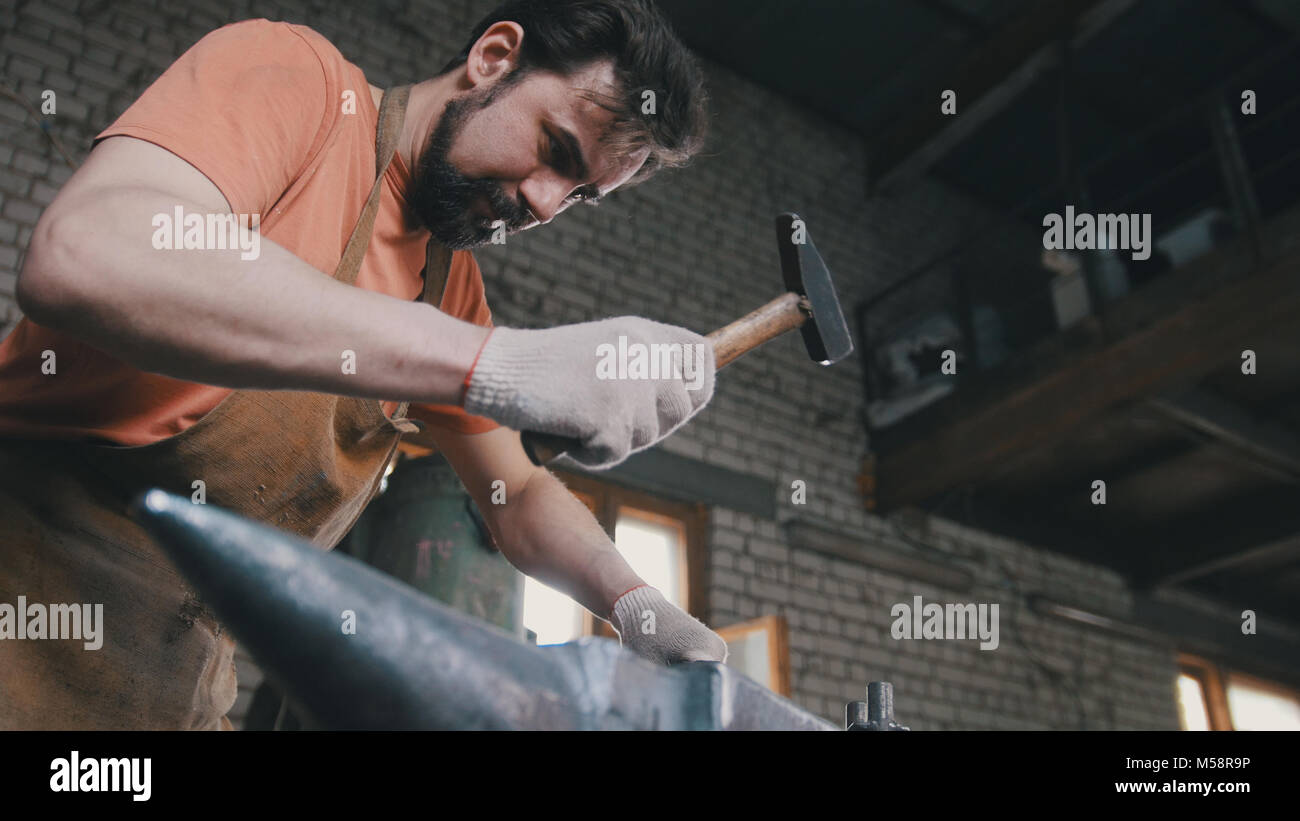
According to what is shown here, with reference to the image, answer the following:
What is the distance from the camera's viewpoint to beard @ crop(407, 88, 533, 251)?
1.56 m

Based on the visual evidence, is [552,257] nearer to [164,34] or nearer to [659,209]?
[659,209]

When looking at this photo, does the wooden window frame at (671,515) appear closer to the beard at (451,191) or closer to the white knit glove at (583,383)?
the beard at (451,191)

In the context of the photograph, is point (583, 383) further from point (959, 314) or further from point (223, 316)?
point (959, 314)

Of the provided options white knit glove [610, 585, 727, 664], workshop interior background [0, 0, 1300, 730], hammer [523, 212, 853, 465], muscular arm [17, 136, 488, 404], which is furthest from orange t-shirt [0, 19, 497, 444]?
workshop interior background [0, 0, 1300, 730]

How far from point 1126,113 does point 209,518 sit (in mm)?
7136

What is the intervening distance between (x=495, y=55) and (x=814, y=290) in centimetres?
66

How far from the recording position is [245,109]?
3.75 feet
